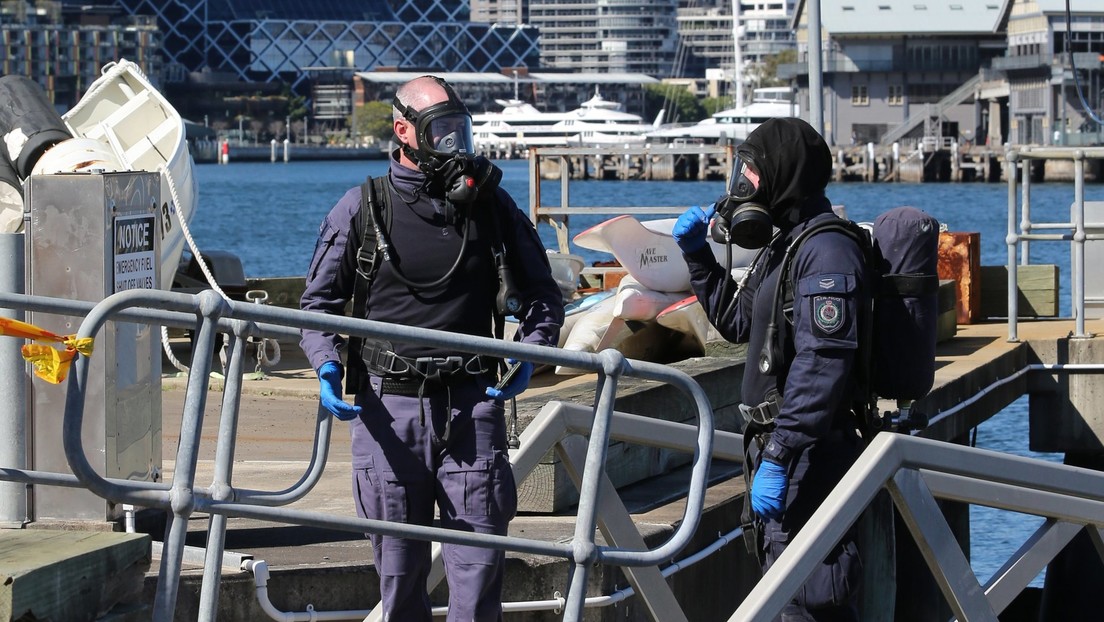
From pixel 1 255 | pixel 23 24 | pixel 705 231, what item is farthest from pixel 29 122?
pixel 23 24

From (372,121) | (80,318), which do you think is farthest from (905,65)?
(80,318)

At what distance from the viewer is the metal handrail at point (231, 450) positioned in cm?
351

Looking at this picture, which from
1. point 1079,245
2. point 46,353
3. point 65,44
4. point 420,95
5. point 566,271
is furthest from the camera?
point 65,44

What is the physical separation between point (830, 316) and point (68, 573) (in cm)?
210

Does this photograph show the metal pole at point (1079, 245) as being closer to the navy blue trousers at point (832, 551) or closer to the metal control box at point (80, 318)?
the navy blue trousers at point (832, 551)

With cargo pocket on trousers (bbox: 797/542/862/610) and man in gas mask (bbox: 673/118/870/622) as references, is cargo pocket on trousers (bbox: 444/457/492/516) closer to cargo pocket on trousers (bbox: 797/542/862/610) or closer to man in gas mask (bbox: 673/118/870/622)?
man in gas mask (bbox: 673/118/870/622)

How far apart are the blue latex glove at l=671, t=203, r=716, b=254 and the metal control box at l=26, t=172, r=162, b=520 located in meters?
1.96

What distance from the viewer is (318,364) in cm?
452

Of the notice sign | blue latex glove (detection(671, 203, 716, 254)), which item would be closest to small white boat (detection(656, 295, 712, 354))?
the notice sign

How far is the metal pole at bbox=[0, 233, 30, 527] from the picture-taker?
214 inches

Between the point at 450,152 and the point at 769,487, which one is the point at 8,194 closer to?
the point at 450,152

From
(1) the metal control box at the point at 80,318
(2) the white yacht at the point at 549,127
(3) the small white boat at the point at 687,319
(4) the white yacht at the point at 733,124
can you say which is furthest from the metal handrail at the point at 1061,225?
(2) the white yacht at the point at 549,127

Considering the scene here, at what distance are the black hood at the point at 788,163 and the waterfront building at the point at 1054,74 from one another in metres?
88.7

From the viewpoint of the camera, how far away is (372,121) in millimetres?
181000
